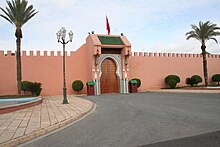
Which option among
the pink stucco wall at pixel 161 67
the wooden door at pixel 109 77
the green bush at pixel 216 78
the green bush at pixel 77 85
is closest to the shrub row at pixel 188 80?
the green bush at pixel 216 78

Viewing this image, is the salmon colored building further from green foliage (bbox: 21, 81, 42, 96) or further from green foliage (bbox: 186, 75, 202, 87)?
green foliage (bbox: 186, 75, 202, 87)

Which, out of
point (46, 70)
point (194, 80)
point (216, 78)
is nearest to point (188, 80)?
point (194, 80)

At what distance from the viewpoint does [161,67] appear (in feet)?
98.4

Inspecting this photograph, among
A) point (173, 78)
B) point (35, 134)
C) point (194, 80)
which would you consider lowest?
point (35, 134)

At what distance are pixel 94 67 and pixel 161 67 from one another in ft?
34.6

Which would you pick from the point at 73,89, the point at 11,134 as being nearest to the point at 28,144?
the point at 11,134

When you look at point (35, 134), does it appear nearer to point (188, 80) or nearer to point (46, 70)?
point (46, 70)

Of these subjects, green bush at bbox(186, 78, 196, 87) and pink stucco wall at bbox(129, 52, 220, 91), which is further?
green bush at bbox(186, 78, 196, 87)

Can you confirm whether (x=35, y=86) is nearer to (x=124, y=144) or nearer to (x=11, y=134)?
(x=11, y=134)

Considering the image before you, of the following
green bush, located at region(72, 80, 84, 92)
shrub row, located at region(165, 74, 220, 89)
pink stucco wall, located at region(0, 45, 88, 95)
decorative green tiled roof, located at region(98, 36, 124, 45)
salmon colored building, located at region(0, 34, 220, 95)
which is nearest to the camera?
pink stucco wall, located at region(0, 45, 88, 95)

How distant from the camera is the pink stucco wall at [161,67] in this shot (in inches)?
1126

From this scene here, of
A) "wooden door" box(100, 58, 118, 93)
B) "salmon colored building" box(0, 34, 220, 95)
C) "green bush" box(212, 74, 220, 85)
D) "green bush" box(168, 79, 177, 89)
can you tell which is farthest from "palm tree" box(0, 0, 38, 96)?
"green bush" box(212, 74, 220, 85)

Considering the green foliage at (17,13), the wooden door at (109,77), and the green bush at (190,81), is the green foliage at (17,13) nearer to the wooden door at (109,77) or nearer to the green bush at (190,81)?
the wooden door at (109,77)

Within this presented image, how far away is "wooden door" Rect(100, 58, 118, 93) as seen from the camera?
83.8 feet
